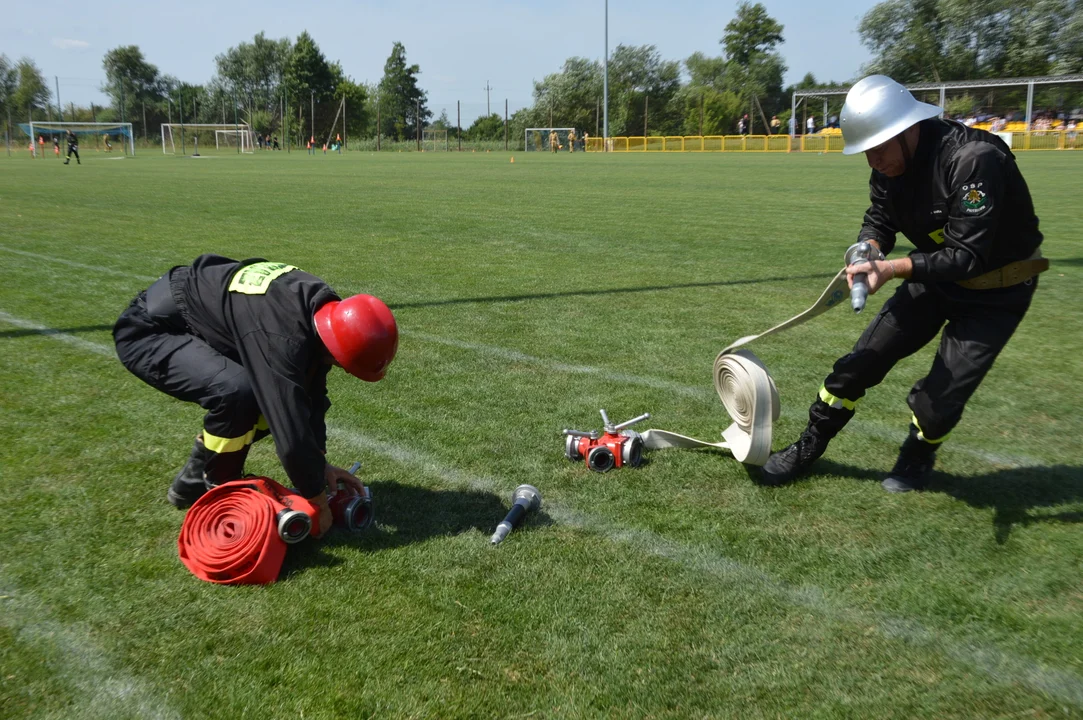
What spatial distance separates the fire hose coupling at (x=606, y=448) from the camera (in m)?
4.44

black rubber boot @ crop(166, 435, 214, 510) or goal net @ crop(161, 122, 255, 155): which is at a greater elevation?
goal net @ crop(161, 122, 255, 155)

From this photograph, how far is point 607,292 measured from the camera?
29.1ft

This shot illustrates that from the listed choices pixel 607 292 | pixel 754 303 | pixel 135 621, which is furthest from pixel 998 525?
pixel 607 292

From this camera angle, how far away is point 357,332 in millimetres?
3256

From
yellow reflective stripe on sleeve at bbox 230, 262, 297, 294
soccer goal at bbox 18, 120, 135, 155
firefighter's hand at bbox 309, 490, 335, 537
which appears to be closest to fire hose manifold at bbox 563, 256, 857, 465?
firefighter's hand at bbox 309, 490, 335, 537

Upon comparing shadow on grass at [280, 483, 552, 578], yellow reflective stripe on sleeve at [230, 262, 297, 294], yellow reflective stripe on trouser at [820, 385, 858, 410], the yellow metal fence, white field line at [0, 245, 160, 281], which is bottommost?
shadow on grass at [280, 483, 552, 578]

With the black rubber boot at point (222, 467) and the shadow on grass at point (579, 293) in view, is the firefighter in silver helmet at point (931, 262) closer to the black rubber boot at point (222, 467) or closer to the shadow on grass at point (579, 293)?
the black rubber boot at point (222, 467)

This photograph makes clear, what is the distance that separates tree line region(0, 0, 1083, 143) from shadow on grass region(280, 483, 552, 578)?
207 feet

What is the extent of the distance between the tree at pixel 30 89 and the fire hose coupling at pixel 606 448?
9105 cm

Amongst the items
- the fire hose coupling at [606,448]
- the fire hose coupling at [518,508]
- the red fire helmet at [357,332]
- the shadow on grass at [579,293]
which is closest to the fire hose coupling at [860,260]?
the fire hose coupling at [606,448]

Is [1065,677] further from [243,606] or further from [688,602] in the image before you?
[243,606]

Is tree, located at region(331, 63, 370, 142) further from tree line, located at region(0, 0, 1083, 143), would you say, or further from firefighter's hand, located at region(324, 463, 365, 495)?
firefighter's hand, located at region(324, 463, 365, 495)

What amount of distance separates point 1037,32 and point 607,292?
237 feet

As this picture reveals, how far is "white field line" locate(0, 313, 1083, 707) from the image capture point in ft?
9.18
